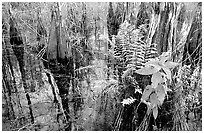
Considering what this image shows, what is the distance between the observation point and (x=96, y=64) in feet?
4.44

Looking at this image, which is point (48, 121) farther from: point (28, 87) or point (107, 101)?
point (107, 101)

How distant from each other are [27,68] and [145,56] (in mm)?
732

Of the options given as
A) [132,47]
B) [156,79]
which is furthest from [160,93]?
[132,47]

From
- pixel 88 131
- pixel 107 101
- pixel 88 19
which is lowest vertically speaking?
pixel 88 131

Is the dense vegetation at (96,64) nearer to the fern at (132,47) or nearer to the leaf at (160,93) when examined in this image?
the fern at (132,47)

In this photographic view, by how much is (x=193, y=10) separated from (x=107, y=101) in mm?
737

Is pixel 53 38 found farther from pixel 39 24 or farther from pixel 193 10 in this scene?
pixel 193 10

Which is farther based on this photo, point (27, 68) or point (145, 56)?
point (27, 68)

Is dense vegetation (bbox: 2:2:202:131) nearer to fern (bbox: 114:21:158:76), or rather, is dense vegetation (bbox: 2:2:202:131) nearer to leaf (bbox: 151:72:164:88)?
fern (bbox: 114:21:158:76)

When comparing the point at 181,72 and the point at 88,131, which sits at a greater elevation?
the point at 181,72

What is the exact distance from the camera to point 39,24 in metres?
1.30

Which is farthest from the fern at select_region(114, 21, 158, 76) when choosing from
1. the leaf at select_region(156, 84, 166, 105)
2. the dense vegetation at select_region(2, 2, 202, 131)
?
the leaf at select_region(156, 84, 166, 105)

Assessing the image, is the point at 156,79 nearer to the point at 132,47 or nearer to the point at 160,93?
the point at 160,93

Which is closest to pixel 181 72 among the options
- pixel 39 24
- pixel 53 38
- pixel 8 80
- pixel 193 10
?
pixel 193 10
